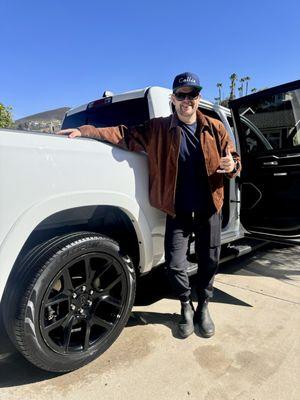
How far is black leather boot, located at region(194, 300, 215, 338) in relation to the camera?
2793 millimetres

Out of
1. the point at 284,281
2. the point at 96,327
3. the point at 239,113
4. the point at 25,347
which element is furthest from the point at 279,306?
Result: the point at 25,347

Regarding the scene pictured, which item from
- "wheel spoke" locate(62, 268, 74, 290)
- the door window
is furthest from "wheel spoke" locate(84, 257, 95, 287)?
the door window

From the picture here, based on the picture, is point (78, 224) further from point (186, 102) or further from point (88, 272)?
point (186, 102)

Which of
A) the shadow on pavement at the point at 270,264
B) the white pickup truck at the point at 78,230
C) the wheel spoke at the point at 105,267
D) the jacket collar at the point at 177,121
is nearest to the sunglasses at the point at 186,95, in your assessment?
the jacket collar at the point at 177,121

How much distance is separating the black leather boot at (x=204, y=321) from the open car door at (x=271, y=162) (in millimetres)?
1226

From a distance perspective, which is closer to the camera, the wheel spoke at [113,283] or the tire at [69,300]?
the tire at [69,300]

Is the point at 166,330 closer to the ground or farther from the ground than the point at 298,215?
closer to the ground

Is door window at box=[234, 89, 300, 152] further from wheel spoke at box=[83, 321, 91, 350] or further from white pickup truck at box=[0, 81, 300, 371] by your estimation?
wheel spoke at box=[83, 321, 91, 350]

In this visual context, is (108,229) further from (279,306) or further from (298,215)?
(298,215)

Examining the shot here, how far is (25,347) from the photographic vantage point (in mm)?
2031

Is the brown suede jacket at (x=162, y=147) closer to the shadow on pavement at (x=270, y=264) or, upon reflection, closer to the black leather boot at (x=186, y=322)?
the black leather boot at (x=186, y=322)

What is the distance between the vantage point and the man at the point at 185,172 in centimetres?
257

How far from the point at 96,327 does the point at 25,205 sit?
1143mm

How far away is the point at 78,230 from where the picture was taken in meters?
2.52
